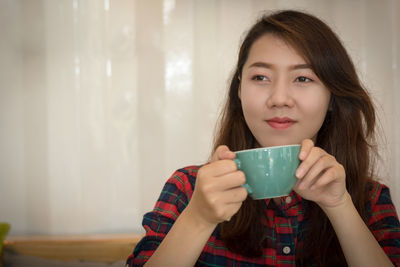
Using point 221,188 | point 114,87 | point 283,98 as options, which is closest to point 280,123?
point 283,98

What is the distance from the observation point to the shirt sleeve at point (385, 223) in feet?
2.93

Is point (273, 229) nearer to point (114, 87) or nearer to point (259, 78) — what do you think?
point (259, 78)

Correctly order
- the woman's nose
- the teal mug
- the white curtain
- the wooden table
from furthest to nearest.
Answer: the white curtain
the wooden table
the woman's nose
the teal mug

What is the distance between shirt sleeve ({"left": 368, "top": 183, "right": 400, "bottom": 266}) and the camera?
0.89 metres

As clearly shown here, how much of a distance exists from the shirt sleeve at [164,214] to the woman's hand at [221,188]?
1.08 ft

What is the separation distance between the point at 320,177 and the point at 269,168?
0.15 metres

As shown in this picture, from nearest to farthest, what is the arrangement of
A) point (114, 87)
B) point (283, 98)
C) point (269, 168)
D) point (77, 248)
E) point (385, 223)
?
point (269, 168) < point (283, 98) < point (385, 223) < point (77, 248) < point (114, 87)

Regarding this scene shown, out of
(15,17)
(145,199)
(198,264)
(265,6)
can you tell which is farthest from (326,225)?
(15,17)

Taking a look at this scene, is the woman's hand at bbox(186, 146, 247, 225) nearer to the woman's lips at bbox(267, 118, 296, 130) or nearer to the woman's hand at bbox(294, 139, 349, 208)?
the woman's hand at bbox(294, 139, 349, 208)

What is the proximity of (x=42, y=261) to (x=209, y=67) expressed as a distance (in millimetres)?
1153

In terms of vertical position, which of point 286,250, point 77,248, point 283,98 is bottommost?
point 77,248

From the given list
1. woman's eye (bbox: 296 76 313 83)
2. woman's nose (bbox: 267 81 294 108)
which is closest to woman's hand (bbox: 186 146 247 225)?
woman's nose (bbox: 267 81 294 108)

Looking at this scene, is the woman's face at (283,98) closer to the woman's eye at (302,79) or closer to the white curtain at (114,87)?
the woman's eye at (302,79)

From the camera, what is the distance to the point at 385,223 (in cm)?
95
